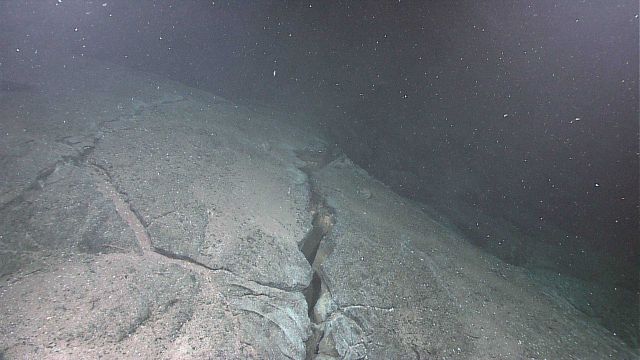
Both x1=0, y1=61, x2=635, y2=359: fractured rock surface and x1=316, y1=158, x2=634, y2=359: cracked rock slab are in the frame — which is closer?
x1=0, y1=61, x2=635, y2=359: fractured rock surface

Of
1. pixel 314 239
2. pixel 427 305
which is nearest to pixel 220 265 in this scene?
pixel 314 239

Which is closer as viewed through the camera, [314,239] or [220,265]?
[220,265]

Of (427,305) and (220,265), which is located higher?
(427,305)

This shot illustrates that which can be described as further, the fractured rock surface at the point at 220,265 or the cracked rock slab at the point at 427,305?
the cracked rock slab at the point at 427,305

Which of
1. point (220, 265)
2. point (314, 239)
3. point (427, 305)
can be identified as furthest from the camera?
point (314, 239)

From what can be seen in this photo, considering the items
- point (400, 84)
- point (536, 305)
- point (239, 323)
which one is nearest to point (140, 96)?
point (239, 323)

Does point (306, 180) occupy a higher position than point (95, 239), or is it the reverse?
point (306, 180)

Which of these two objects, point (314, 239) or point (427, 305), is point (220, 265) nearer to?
point (314, 239)

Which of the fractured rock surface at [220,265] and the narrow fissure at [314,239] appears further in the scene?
the narrow fissure at [314,239]

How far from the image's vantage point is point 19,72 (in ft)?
13.4

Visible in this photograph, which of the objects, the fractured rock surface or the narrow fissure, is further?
the narrow fissure

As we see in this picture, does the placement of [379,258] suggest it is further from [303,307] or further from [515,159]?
[515,159]

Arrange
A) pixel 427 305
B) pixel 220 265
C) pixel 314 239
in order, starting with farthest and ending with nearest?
pixel 314 239 < pixel 427 305 < pixel 220 265

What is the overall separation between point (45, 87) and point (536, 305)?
18.9 feet
